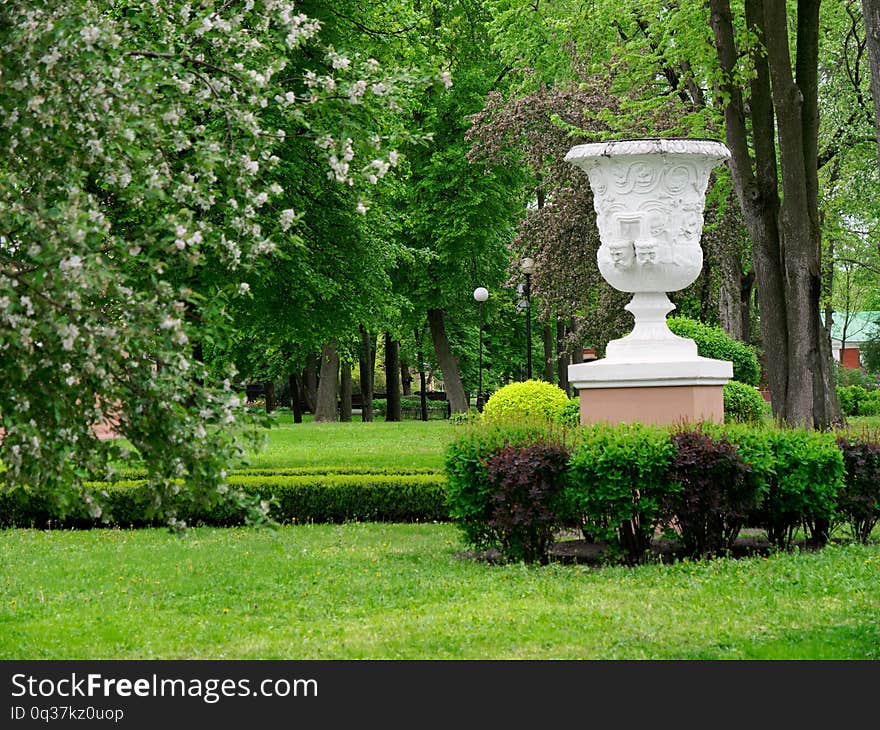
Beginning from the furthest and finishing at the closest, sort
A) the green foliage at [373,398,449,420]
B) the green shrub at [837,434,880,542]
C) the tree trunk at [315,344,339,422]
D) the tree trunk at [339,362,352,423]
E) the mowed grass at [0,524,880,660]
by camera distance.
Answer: the green foliage at [373,398,449,420] → the tree trunk at [339,362,352,423] → the tree trunk at [315,344,339,422] → the green shrub at [837,434,880,542] → the mowed grass at [0,524,880,660]

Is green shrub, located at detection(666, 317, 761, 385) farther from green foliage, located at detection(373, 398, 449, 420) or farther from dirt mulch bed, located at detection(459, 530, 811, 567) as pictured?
green foliage, located at detection(373, 398, 449, 420)

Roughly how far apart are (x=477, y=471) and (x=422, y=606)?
207cm

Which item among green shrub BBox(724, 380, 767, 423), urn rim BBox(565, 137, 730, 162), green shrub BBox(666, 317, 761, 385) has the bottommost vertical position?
green shrub BBox(724, 380, 767, 423)

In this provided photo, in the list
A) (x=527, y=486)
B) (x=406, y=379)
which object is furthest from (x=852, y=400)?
(x=527, y=486)

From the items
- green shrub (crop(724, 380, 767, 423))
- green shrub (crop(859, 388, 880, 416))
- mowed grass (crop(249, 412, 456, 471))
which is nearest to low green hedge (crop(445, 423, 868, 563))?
green shrub (crop(724, 380, 767, 423))

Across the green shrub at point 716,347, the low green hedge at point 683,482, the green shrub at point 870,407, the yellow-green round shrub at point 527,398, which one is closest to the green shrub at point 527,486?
the low green hedge at point 683,482

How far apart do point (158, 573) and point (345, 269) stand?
8.65 metres

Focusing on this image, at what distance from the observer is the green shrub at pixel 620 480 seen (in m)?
9.10

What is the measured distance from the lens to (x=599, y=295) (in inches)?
930

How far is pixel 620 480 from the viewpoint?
9086 millimetres

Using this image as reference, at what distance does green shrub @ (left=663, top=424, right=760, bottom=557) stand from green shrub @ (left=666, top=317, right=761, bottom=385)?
681cm

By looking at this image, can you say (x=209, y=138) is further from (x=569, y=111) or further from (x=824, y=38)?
(x=824, y=38)

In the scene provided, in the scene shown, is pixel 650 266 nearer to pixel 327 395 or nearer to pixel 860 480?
pixel 860 480

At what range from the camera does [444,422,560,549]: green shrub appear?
9.70 metres
